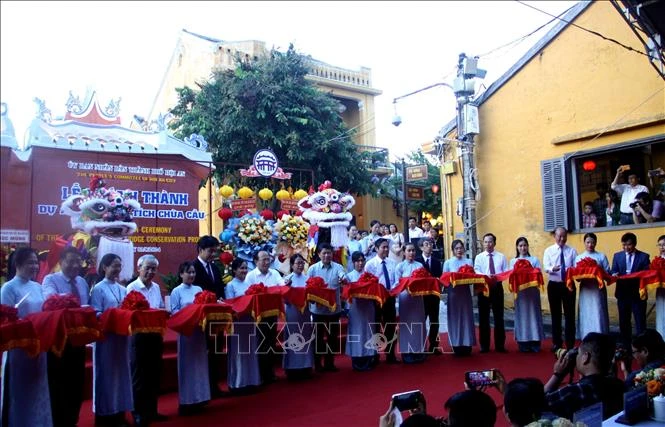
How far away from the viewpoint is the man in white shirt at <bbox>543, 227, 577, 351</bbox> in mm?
7508

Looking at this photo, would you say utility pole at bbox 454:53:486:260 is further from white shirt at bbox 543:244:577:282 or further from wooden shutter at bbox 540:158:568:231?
white shirt at bbox 543:244:577:282

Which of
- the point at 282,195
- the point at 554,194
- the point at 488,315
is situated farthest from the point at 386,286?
the point at 554,194

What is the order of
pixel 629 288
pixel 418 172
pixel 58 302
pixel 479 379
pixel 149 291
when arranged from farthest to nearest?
pixel 418 172, pixel 629 288, pixel 149 291, pixel 58 302, pixel 479 379

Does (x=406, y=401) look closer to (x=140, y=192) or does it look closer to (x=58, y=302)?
(x=58, y=302)

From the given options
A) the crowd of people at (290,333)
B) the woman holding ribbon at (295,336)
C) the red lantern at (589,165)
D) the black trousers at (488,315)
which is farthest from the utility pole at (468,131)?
the woman holding ribbon at (295,336)

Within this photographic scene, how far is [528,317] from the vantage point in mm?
7664

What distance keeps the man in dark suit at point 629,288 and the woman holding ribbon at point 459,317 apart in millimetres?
1810

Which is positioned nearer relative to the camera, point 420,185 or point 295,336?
point 295,336

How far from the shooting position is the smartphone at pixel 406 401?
2611 millimetres

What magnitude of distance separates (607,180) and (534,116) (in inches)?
64.7

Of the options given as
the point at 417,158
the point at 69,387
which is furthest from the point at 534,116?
the point at 417,158

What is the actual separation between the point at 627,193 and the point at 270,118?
8.29 meters

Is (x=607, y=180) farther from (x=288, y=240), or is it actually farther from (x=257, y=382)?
(x=257, y=382)

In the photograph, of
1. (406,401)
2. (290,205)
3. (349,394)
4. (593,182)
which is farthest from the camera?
(290,205)
